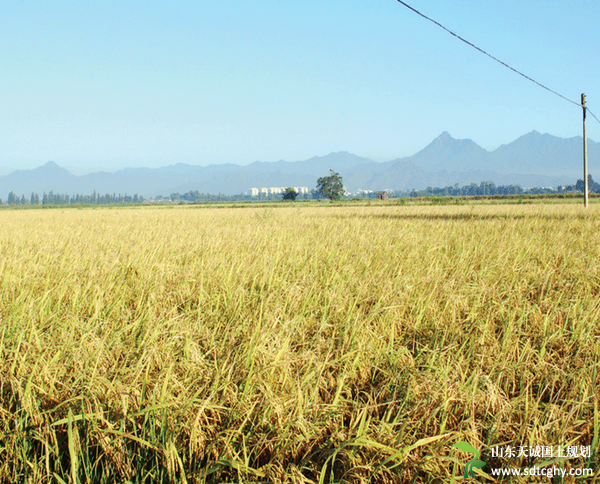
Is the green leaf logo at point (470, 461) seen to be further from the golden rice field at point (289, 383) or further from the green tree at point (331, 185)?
the green tree at point (331, 185)

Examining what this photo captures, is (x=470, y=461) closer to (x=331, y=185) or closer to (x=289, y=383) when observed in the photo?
(x=289, y=383)

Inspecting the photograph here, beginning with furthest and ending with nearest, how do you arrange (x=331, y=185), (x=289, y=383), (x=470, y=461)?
(x=331, y=185) < (x=289, y=383) < (x=470, y=461)

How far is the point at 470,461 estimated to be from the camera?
157 cm

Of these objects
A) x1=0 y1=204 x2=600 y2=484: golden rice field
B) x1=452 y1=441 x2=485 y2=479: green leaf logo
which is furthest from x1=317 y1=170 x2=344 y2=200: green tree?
x1=452 y1=441 x2=485 y2=479: green leaf logo

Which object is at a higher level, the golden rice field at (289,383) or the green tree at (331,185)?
the green tree at (331,185)

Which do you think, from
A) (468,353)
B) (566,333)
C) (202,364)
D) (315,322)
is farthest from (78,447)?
(566,333)

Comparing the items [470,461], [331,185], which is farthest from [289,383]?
[331,185]

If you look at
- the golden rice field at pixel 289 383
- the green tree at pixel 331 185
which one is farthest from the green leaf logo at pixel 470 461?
the green tree at pixel 331 185

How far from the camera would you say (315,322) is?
293 centimetres

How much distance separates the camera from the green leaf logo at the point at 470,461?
1523 millimetres

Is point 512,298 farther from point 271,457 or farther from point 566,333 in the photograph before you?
point 271,457

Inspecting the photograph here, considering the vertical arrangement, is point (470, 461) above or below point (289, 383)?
below

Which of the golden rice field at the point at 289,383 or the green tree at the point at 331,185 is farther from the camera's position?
the green tree at the point at 331,185

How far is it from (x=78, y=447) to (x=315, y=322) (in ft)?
5.51
